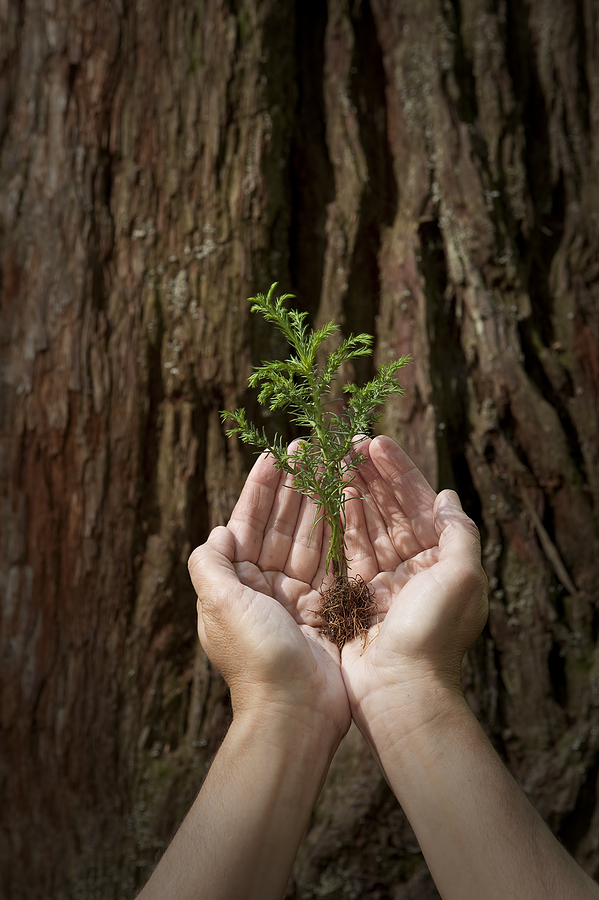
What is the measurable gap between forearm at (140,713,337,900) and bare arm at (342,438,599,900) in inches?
7.7

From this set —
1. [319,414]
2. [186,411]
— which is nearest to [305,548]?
[319,414]

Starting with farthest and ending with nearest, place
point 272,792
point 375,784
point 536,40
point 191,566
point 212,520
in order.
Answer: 1. point 536,40
2. point 212,520
3. point 375,784
4. point 191,566
5. point 272,792

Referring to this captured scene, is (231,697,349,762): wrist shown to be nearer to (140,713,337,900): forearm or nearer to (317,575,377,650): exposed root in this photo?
(140,713,337,900): forearm

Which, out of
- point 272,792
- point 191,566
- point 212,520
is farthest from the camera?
point 212,520

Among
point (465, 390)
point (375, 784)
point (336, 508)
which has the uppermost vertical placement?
point (465, 390)

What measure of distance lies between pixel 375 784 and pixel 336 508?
4.38ft

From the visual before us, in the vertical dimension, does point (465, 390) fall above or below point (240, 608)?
above

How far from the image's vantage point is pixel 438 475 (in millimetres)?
2375

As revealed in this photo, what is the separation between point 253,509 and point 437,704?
71 centimetres

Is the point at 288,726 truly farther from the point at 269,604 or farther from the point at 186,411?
the point at 186,411

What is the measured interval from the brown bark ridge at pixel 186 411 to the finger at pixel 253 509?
2.39ft

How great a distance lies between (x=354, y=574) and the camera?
5.77 feet

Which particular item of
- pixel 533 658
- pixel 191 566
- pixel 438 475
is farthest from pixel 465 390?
pixel 191 566

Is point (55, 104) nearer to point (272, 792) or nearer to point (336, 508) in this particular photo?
point (336, 508)
